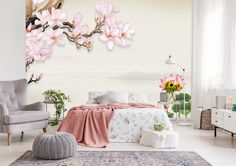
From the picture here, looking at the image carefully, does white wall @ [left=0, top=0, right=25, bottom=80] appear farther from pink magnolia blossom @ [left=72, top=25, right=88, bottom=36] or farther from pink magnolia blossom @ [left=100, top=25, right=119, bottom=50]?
pink magnolia blossom @ [left=100, top=25, right=119, bottom=50]

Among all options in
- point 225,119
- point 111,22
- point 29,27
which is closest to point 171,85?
point 111,22

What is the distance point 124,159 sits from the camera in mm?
4523

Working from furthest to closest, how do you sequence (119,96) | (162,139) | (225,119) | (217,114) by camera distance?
(119,96) < (217,114) < (225,119) < (162,139)

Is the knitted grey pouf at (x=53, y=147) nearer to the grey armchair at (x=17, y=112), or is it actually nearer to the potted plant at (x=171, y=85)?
the grey armchair at (x=17, y=112)

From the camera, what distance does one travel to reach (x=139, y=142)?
19.1ft

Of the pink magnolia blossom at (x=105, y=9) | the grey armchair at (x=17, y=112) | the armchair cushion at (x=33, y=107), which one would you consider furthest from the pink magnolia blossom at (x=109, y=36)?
the armchair cushion at (x=33, y=107)

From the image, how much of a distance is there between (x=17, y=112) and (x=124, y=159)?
7.63ft

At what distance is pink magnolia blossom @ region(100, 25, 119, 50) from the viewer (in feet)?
28.0

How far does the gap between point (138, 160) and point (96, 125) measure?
1.47 m

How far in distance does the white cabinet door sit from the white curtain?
991 millimetres

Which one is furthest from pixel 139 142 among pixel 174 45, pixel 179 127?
pixel 174 45

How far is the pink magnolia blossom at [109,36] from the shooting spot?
8.55 meters

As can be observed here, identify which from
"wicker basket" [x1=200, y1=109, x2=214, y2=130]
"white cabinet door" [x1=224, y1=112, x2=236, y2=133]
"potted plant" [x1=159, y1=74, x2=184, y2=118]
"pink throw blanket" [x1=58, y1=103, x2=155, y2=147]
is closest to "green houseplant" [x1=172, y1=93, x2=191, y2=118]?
"potted plant" [x1=159, y1=74, x2=184, y2=118]

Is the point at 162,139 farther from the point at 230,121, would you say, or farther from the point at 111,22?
the point at 111,22
